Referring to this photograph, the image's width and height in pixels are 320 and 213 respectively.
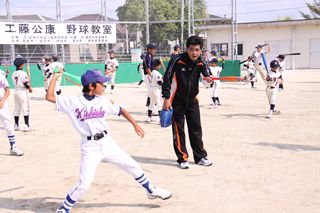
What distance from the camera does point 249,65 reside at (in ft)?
66.6

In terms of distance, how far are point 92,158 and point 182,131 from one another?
8.34 feet

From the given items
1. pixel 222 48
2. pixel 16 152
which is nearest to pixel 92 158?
pixel 16 152

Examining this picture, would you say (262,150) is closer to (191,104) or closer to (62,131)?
(191,104)

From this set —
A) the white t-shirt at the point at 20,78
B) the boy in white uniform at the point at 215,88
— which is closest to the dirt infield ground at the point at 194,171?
the white t-shirt at the point at 20,78

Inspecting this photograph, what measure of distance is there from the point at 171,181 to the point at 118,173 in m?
0.98

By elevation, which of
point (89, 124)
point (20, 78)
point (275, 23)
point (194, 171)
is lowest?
point (194, 171)

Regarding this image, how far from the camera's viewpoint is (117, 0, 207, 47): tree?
1304 inches

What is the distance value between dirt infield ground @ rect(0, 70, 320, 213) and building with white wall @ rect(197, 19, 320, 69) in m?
25.9

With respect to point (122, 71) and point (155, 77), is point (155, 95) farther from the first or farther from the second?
point (122, 71)

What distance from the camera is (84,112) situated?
4.40m

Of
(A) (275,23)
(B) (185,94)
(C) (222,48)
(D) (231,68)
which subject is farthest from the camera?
(C) (222,48)

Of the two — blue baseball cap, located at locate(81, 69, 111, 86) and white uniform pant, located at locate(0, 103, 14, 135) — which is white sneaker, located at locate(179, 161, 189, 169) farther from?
white uniform pant, located at locate(0, 103, 14, 135)

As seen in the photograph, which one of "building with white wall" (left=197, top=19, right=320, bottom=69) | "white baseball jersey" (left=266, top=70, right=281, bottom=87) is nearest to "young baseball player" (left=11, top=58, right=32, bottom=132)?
"white baseball jersey" (left=266, top=70, right=281, bottom=87)

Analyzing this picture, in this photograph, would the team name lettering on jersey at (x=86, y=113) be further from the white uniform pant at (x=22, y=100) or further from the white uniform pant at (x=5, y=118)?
the white uniform pant at (x=22, y=100)
